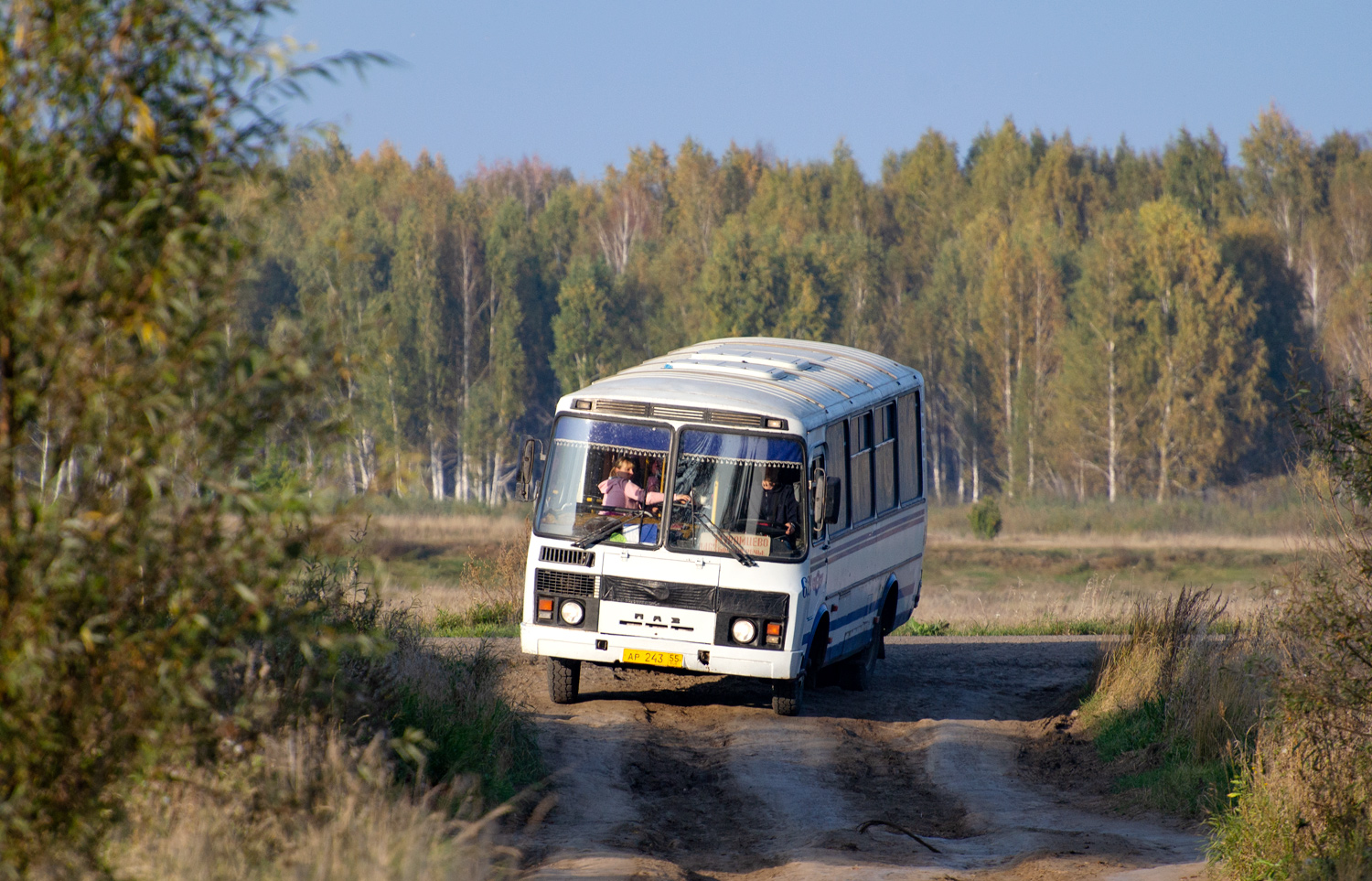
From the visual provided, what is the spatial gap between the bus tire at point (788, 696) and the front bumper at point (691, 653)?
0.68 meters

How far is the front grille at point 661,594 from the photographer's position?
12.7m

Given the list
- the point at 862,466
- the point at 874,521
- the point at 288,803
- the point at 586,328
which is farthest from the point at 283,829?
the point at 586,328

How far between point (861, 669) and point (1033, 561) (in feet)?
108

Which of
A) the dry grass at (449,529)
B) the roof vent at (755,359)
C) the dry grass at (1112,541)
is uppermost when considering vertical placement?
the roof vent at (755,359)

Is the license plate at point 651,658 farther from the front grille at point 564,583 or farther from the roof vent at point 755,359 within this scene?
the roof vent at point 755,359

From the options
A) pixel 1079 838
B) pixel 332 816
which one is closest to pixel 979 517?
pixel 1079 838

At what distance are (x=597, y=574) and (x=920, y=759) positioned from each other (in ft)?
11.0

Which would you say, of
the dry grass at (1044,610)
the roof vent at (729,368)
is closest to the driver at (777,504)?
the roof vent at (729,368)

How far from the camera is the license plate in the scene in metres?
12.7

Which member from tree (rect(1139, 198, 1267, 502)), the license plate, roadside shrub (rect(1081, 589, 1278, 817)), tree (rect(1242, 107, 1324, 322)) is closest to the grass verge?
the license plate

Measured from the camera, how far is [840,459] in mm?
14148

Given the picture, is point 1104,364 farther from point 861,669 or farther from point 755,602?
point 755,602

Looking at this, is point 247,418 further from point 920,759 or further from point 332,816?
point 920,759

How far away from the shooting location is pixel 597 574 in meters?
12.8
